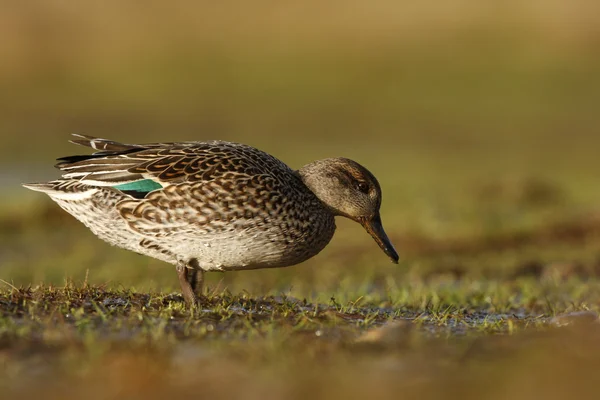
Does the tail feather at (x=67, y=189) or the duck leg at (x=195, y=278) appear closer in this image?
the tail feather at (x=67, y=189)

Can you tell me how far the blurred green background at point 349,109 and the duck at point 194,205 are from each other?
3.15 metres

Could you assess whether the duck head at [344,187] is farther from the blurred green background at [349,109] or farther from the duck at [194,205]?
the blurred green background at [349,109]

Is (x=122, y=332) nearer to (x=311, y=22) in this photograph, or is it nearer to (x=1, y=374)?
(x=1, y=374)

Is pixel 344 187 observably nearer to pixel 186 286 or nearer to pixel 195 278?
pixel 195 278

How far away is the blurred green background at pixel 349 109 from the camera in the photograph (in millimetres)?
12102

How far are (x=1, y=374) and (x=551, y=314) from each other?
4.13 m

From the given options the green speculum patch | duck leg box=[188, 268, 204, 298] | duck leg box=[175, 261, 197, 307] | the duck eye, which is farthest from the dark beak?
the green speculum patch

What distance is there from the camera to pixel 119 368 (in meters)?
4.96

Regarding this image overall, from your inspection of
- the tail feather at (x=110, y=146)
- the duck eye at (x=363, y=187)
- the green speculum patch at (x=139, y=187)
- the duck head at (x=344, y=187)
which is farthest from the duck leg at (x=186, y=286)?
the duck eye at (x=363, y=187)

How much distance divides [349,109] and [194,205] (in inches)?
883

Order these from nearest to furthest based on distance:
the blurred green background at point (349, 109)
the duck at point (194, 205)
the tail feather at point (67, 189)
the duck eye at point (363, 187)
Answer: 1. the duck at point (194, 205)
2. the tail feather at point (67, 189)
3. the duck eye at point (363, 187)
4. the blurred green background at point (349, 109)

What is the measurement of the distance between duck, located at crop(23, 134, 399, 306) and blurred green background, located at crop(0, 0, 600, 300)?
10.3ft

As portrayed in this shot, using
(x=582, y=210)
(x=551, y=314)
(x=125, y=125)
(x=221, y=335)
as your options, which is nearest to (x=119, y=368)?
(x=221, y=335)

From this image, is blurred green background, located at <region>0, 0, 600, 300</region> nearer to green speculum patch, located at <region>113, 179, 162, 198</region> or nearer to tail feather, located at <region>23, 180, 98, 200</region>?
tail feather, located at <region>23, 180, 98, 200</region>
